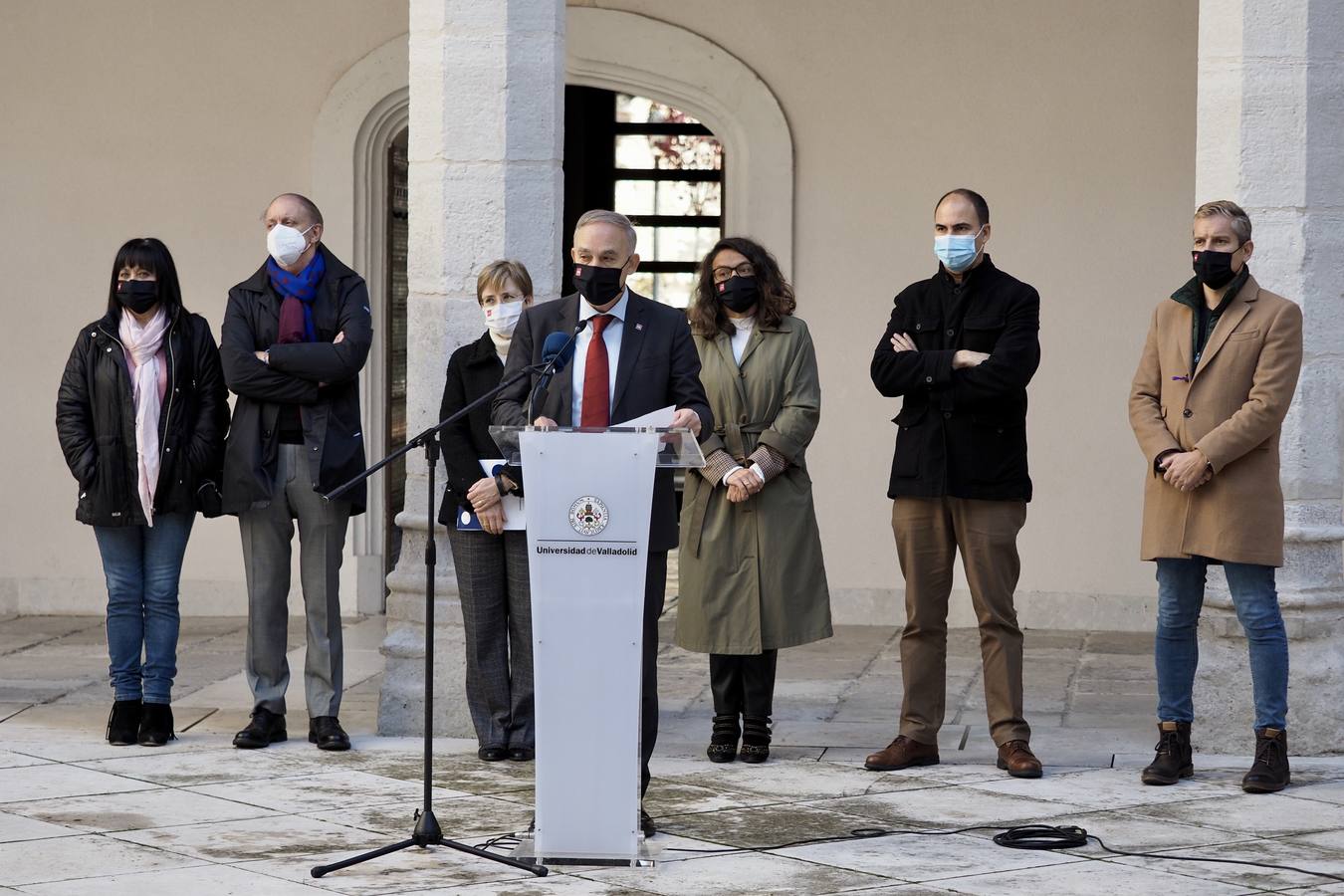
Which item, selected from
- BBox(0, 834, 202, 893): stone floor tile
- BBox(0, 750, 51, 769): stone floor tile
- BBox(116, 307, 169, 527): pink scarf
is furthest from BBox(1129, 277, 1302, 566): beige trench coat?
BBox(0, 750, 51, 769): stone floor tile

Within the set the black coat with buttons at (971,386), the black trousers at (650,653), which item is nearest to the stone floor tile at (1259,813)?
the black coat with buttons at (971,386)

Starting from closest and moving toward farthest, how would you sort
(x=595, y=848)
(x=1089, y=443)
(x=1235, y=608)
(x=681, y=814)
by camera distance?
1. (x=595, y=848)
2. (x=681, y=814)
3. (x=1235, y=608)
4. (x=1089, y=443)

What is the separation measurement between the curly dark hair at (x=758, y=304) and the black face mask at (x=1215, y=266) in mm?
1402

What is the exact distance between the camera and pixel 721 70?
10.3 meters

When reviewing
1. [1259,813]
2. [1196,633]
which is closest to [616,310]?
[1196,633]

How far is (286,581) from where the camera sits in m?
7.07

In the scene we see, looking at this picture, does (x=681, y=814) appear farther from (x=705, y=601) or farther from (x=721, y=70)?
(x=721, y=70)

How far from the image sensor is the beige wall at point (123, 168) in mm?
10492

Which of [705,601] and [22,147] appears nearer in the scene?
[705,601]

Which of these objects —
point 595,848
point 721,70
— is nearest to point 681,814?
point 595,848

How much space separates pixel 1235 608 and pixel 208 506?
11.7ft

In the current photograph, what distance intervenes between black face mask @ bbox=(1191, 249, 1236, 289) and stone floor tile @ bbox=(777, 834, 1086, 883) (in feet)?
6.66

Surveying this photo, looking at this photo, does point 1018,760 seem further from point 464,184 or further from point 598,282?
point 464,184

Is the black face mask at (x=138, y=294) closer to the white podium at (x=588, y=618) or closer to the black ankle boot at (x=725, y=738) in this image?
the white podium at (x=588, y=618)
